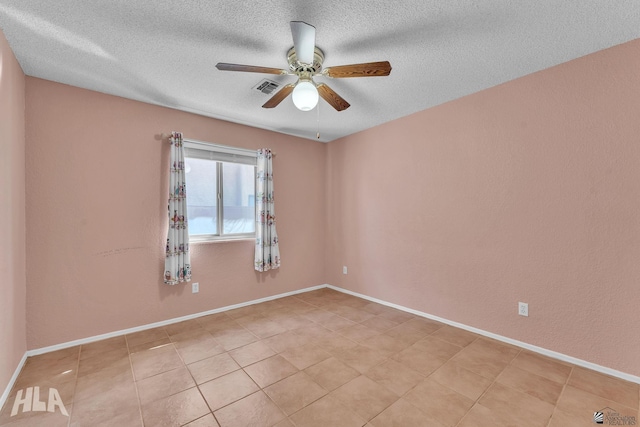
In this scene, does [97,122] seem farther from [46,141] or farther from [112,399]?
[112,399]

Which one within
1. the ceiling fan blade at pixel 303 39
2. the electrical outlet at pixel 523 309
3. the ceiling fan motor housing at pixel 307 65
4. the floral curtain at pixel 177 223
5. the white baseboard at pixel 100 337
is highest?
the ceiling fan motor housing at pixel 307 65

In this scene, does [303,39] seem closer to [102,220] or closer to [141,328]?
[102,220]

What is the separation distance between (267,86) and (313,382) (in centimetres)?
261

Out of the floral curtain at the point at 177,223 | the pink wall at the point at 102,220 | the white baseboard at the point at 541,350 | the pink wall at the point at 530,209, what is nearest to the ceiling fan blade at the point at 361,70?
the pink wall at the point at 530,209

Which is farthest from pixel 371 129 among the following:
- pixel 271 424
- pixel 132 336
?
pixel 132 336

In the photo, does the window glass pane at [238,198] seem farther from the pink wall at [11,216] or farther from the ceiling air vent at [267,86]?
the pink wall at [11,216]

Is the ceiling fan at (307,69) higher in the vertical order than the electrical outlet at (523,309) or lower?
higher

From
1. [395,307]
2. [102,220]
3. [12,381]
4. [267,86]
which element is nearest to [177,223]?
[102,220]

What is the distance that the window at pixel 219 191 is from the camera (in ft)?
10.9

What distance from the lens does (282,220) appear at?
411 cm

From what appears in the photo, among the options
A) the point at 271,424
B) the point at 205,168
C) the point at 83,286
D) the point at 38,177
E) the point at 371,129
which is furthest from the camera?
the point at 371,129

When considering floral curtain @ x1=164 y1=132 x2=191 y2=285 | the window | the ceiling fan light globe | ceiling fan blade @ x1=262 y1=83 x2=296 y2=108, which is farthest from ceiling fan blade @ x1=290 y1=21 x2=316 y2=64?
the window

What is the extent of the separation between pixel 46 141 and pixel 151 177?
861 mm

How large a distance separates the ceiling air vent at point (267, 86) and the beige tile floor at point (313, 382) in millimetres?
2500
